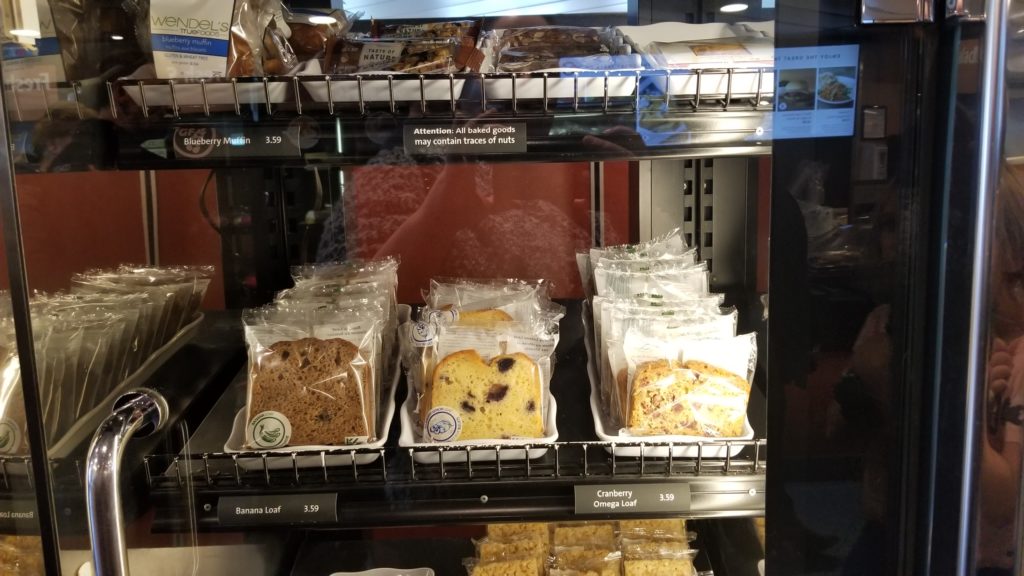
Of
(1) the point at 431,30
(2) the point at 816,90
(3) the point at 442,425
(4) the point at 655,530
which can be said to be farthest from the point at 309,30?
(4) the point at 655,530

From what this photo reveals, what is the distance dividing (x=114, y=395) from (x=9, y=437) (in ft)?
0.61

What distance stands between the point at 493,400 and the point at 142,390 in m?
0.43

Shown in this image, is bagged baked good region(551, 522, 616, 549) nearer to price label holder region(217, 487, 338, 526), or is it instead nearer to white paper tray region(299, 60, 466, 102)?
price label holder region(217, 487, 338, 526)

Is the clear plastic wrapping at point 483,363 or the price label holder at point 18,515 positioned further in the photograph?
the clear plastic wrapping at point 483,363

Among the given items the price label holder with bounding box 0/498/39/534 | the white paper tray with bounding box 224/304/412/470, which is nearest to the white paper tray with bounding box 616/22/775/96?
the white paper tray with bounding box 224/304/412/470

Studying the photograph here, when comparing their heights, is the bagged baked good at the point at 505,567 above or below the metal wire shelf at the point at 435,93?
below

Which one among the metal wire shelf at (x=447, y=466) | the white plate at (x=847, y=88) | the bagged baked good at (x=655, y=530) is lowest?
the bagged baked good at (x=655, y=530)

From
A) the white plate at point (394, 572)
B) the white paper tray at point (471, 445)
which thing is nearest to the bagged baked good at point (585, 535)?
the white plate at point (394, 572)

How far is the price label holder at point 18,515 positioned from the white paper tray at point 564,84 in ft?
2.16

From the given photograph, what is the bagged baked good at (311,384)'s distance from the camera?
100 cm

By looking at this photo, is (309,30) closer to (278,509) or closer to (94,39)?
(94,39)

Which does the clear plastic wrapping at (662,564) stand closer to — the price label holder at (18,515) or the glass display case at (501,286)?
the glass display case at (501,286)

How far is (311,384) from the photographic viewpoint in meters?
1.03

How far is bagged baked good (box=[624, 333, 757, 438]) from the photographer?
1.00 m
